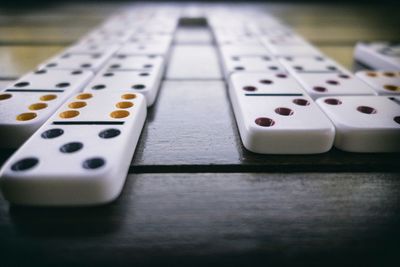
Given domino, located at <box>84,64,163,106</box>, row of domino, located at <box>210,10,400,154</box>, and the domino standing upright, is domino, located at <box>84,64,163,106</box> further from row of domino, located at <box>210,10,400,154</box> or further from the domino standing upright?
row of domino, located at <box>210,10,400,154</box>

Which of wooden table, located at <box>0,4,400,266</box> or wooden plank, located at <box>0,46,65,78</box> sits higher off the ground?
wooden plank, located at <box>0,46,65,78</box>

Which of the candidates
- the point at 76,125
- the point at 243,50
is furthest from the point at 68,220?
the point at 243,50

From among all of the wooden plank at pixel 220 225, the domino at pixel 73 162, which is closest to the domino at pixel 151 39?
the domino at pixel 73 162

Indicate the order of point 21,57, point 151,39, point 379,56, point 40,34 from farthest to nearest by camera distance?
point 40,34 → point 151,39 → point 21,57 → point 379,56

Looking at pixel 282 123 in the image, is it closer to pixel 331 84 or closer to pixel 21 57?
pixel 331 84

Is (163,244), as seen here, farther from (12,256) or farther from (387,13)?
(387,13)

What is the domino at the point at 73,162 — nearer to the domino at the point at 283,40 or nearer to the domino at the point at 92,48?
the domino at the point at 92,48

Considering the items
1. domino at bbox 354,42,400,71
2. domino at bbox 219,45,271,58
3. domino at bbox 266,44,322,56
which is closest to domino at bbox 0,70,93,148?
domino at bbox 219,45,271,58
